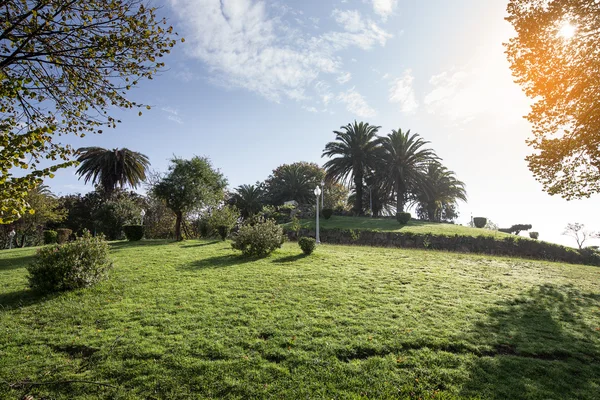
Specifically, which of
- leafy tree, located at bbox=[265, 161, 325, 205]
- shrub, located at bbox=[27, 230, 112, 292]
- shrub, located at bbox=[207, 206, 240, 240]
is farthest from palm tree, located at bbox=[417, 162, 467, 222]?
shrub, located at bbox=[27, 230, 112, 292]

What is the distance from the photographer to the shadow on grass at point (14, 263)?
12327mm

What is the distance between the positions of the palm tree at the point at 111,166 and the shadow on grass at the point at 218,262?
2379 centimetres

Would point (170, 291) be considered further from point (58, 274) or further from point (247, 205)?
point (247, 205)

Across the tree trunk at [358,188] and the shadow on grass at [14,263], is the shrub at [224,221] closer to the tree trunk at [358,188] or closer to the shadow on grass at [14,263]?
the shadow on grass at [14,263]

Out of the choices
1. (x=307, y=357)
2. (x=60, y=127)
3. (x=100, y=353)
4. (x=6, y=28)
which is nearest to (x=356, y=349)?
(x=307, y=357)

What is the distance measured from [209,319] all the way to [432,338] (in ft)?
15.2

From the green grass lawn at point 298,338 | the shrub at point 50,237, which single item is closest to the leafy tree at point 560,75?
the green grass lawn at point 298,338

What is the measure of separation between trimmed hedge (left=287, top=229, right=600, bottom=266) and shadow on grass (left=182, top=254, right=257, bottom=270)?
34.8 feet

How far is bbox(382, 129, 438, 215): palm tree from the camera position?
38.2m

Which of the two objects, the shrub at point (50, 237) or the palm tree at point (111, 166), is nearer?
the shrub at point (50, 237)

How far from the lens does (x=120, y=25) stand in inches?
214

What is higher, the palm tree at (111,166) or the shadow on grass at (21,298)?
the palm tree at (111,166)

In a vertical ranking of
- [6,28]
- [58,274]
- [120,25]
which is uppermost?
[120,25]

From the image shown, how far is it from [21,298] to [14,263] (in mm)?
7059
